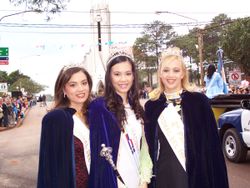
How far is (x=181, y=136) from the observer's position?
3271mm

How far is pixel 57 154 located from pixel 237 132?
584 cm

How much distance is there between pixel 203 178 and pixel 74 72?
4.44ft

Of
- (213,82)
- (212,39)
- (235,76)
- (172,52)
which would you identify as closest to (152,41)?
(212,39)

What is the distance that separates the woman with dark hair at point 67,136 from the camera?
291cm

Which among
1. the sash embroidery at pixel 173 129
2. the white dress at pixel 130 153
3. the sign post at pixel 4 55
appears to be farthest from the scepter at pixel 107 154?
the sign post at pixel 4 55

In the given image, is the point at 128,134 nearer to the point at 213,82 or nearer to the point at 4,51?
the point at 213,82

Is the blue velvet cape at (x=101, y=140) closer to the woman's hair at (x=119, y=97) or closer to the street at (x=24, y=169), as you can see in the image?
the woman's hair at (x=119, y=97)

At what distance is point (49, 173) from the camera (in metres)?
2.91

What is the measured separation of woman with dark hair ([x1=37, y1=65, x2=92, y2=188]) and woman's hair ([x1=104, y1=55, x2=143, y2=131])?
6.8 inches

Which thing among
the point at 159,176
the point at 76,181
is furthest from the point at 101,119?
the point at 159,176

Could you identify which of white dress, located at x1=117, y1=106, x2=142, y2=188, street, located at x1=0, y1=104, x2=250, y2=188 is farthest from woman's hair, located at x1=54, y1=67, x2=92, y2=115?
street, located at x1=0, y1=104, x2=250, y2=188

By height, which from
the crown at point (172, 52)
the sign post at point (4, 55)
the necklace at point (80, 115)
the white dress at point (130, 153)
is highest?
the sign post at point (4, 55)

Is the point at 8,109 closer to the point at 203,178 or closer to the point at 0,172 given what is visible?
the point at 0,172

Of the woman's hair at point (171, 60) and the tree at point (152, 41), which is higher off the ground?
the tree at point (152, 41)
